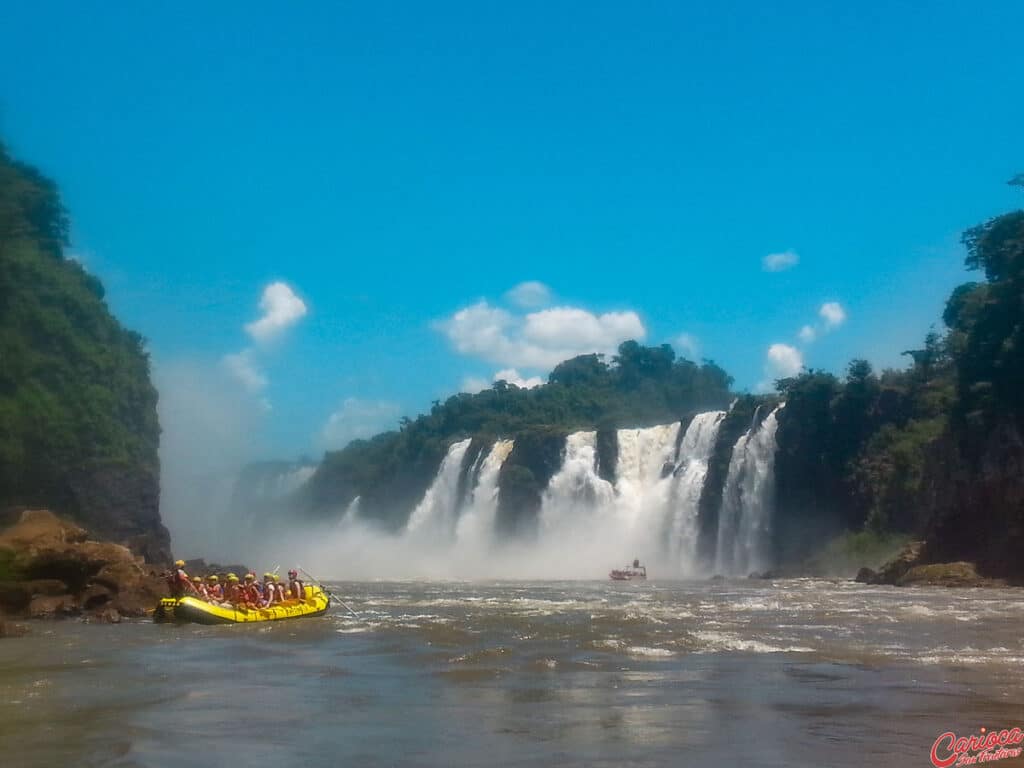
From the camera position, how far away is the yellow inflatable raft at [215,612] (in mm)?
19812

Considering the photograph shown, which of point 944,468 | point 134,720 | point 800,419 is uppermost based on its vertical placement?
point 800,419

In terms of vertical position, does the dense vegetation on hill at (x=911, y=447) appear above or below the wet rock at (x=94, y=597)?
above

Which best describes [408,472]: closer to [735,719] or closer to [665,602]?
[665,602]

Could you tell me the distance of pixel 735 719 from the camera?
27.9 feet

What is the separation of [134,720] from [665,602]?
1841cm

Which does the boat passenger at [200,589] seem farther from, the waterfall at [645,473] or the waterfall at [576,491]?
the waterfall at [576,491]

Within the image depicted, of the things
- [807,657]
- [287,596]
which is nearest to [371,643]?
[807,657]

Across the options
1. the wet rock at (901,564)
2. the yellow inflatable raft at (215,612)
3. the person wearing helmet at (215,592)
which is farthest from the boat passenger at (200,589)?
the wet rock at (901,564)

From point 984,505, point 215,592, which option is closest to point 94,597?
point 215,592

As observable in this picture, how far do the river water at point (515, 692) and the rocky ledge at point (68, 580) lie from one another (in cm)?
308

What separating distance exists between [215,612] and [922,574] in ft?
77.4

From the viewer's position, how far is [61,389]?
133 feet

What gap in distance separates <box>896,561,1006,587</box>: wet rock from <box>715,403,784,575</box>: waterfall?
48.0 feet

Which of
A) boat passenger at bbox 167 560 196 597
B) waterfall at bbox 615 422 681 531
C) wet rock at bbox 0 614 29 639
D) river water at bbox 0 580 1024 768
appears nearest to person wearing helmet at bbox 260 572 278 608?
boat passenger at bbox 167 560 196 597
